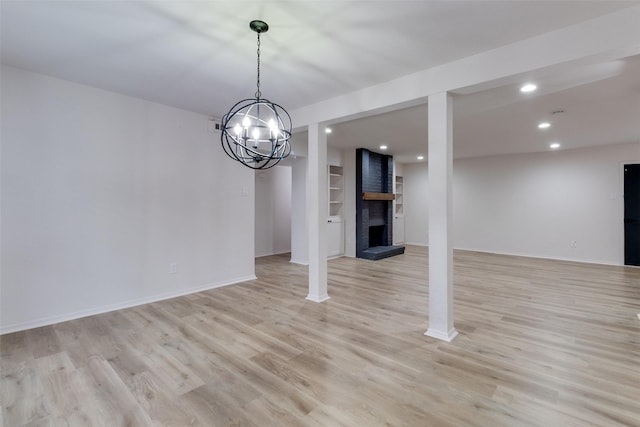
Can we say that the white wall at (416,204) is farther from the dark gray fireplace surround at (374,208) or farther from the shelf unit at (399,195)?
the dark gray fireplace surround at (374,208)

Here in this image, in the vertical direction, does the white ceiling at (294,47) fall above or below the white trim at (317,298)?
above

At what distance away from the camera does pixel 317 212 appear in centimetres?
381

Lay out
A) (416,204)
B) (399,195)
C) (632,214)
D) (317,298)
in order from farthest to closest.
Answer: (399,195), (416,204), (632,214), (317,298)

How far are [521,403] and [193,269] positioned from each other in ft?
12.8

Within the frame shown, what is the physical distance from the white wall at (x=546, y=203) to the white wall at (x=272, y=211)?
477 centimetres

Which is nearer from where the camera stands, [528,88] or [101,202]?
[528,88]

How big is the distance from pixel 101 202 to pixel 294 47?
2.82 metres

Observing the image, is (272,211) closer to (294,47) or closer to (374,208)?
(374,208)

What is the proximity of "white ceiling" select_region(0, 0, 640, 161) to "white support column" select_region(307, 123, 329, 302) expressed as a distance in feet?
1.76

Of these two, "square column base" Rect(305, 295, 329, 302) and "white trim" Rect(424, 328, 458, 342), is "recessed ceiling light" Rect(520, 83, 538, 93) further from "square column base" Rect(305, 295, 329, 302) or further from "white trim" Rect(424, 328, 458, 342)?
"square column base" Rect(305, 295, 329, 302)

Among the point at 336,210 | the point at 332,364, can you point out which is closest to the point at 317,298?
the point at 332,364

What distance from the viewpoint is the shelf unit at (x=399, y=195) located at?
9.04 metres

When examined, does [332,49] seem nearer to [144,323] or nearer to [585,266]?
[144,323]

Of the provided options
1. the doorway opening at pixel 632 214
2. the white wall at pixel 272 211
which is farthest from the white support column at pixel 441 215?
the doorway opening at pixel 632 214
